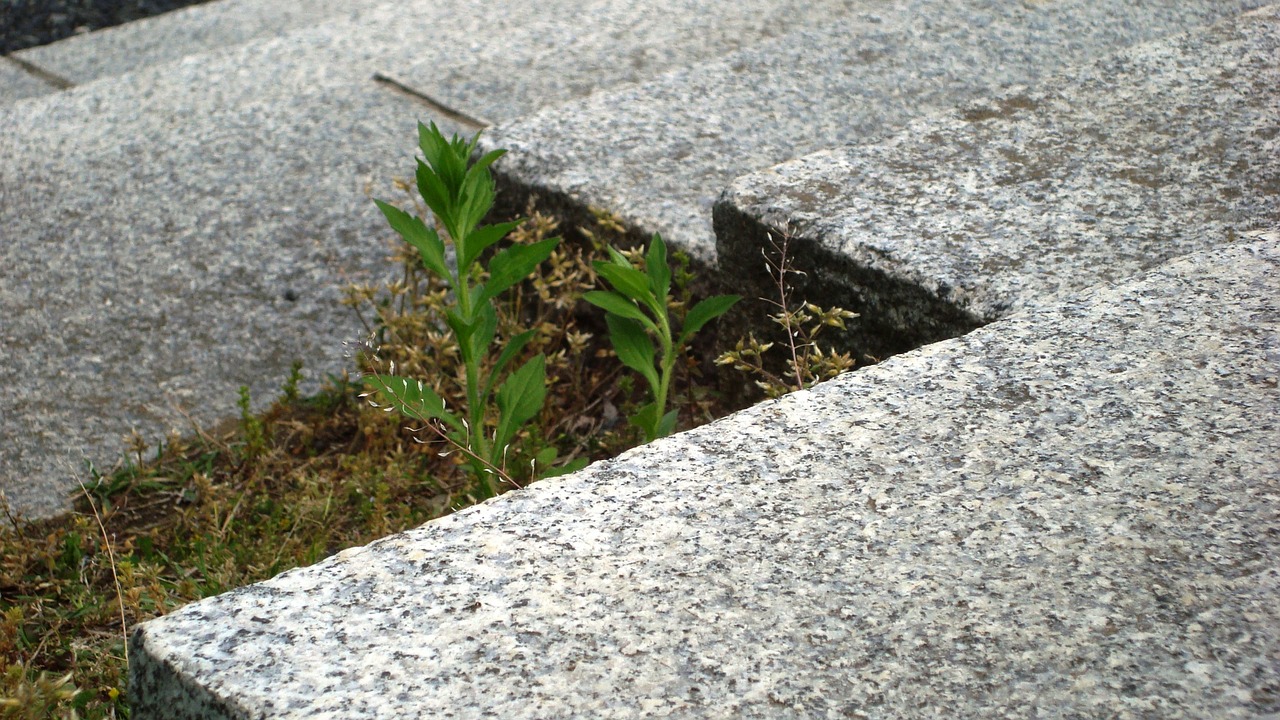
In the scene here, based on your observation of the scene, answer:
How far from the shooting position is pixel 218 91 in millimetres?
3039

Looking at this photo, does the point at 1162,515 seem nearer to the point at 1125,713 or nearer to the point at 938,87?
the point at 1125,713

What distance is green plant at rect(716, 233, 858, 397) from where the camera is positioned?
1.65 metres

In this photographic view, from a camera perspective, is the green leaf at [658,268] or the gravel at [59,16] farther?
the gravel at [59,16]

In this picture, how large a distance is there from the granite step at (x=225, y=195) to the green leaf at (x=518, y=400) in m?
0.71

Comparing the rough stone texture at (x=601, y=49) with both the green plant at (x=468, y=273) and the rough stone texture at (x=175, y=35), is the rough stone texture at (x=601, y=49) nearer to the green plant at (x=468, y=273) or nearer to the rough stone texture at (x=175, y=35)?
the rough stone texture at (x=175, y=35)

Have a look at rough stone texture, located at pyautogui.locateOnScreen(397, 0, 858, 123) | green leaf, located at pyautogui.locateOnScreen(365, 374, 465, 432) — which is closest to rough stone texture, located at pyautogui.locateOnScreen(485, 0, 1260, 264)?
rough stone texture, located at pyautogui.locateOnScreen(397, 0, 858, 123)

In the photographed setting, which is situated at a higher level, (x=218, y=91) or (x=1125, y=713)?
(x=218, y=91)

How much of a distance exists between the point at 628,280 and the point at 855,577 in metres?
0.65

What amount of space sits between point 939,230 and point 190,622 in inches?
44.8

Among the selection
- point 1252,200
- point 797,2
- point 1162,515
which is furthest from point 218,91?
point 1162,515

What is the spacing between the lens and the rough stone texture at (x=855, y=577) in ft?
3.27

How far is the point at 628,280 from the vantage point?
1625 mm

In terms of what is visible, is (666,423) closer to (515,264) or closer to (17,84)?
(515,264)

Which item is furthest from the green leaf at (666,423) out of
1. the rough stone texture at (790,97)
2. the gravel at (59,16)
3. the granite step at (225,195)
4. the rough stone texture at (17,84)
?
the gravel at (59,16)
